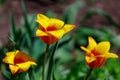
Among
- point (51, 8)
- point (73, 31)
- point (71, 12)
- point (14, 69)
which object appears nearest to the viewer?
point (14, 69)

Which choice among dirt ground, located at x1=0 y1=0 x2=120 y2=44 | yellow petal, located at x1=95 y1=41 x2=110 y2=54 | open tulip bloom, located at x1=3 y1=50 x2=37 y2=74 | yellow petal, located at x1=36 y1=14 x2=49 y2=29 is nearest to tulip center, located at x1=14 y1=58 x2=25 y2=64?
open tulip bloom, located at x1=3 y1=50 x2=37 y2=74

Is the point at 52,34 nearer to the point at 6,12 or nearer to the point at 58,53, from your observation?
the point at 58,53

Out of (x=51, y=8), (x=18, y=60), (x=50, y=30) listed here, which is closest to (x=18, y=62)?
(x=18, y=60)

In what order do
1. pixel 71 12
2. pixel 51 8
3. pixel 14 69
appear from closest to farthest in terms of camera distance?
pixel 14 69 < pixel 71 12 < pixel 51 8

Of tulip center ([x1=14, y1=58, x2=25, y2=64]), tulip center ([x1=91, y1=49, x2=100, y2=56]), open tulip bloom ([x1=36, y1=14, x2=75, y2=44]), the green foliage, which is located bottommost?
the green foliage

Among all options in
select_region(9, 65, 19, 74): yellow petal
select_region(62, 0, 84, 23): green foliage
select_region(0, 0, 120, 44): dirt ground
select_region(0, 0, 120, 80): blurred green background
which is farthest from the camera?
select_region(0, 0, 120, 44): dirt ground

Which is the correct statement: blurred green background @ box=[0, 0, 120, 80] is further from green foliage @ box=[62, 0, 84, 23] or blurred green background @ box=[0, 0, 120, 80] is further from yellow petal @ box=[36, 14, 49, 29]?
yellow petal @ box=[36, 14, 49, 29]

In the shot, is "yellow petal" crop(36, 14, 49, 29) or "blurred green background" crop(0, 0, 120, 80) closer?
"yellow petal" crop(36, 14, 49, 29)

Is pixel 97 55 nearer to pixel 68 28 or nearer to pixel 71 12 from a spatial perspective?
pixel 68 28
